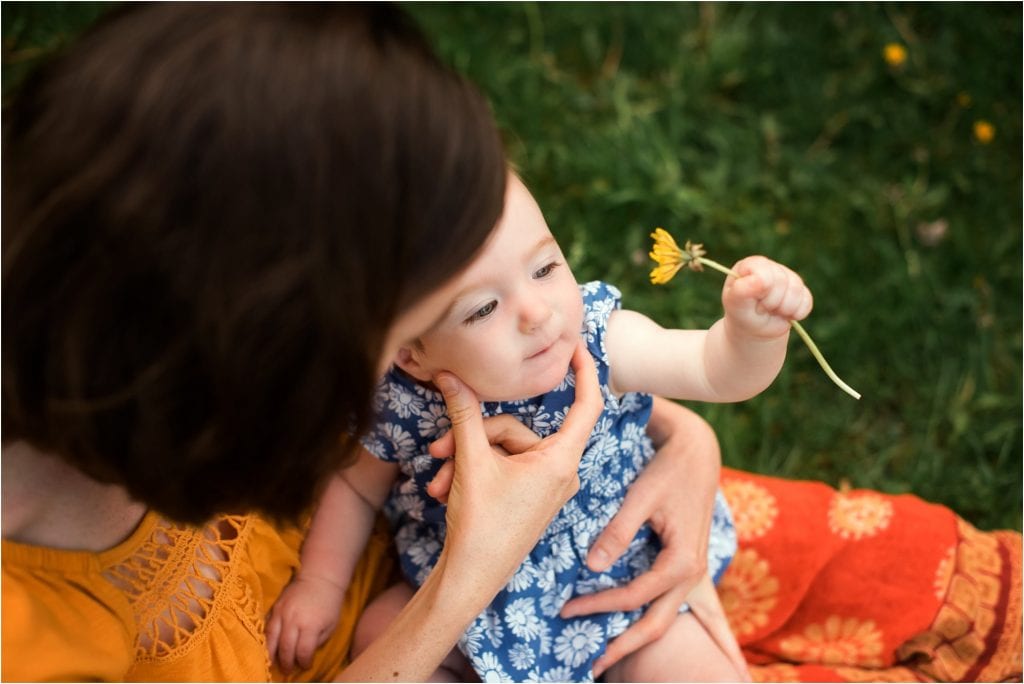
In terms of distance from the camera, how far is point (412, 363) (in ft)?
4.60

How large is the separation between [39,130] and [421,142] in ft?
1.14

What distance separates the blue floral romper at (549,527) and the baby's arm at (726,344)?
0.04 metres

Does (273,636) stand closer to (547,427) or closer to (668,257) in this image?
(547,427)

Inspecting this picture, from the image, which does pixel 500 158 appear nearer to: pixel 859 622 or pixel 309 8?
pixel 309 8

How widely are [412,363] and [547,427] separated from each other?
9.1 inches

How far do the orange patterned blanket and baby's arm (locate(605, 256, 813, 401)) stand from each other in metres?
0.50

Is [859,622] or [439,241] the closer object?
[439,241]

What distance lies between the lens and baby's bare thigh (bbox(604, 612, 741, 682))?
162 centimetres

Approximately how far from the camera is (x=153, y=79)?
0.90 meters

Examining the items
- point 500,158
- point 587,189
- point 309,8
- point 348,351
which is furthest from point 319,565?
point 587,189

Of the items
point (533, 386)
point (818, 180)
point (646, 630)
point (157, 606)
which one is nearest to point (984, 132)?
point (818, 180)

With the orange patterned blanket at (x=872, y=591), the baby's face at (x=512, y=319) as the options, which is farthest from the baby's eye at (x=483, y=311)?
the orange patterned blanket at (x=872, y=591)

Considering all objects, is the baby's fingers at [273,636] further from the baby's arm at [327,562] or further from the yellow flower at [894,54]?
the yellow flower at [894,54]

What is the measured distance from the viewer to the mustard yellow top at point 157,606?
117 centimetres
